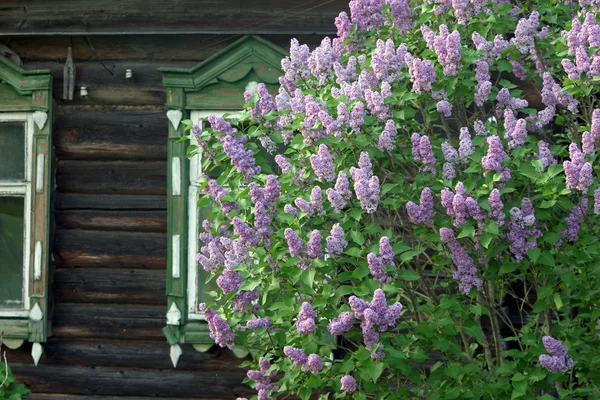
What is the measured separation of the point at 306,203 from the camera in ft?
14.7

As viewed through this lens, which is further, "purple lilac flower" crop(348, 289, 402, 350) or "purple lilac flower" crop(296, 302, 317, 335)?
"purple lilac flower" crop(296, 302, 317, 335)

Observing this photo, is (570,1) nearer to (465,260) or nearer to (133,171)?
(465,260)

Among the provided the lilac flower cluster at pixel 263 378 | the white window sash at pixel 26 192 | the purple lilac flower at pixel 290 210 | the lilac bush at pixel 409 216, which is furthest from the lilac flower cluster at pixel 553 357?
the white window sash at pixel 26 192

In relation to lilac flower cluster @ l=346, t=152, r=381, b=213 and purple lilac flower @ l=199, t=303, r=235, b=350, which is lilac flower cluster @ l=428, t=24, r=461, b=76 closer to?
lilac flower cluster @ l=346, t=152, r=381, b=213

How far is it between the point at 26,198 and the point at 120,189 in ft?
2.22

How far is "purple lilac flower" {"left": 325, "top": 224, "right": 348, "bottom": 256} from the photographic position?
4391 millimetres

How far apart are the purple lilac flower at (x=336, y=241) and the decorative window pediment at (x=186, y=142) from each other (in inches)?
98.3

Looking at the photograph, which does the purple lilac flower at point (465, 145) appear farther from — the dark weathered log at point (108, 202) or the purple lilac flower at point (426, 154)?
the dark weathered log at point (108, 202)

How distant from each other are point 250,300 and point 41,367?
8.81 ft

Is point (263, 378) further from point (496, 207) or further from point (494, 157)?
point (494, 157)

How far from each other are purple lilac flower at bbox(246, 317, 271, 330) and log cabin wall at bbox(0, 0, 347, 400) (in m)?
2.09

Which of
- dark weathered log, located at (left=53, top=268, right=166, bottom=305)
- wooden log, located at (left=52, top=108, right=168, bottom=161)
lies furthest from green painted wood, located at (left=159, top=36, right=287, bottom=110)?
dark weathered log, located at (left=53, top=268, right=166, bottom=305)

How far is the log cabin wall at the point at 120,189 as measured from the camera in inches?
271

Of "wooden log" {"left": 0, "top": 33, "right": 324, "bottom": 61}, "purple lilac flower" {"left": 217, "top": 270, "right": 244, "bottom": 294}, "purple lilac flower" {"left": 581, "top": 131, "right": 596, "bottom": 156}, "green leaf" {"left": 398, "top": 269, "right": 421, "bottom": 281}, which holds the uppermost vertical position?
"wooden log" {"left": 0, "top": 33, "right": 324, "bottom": 61}
